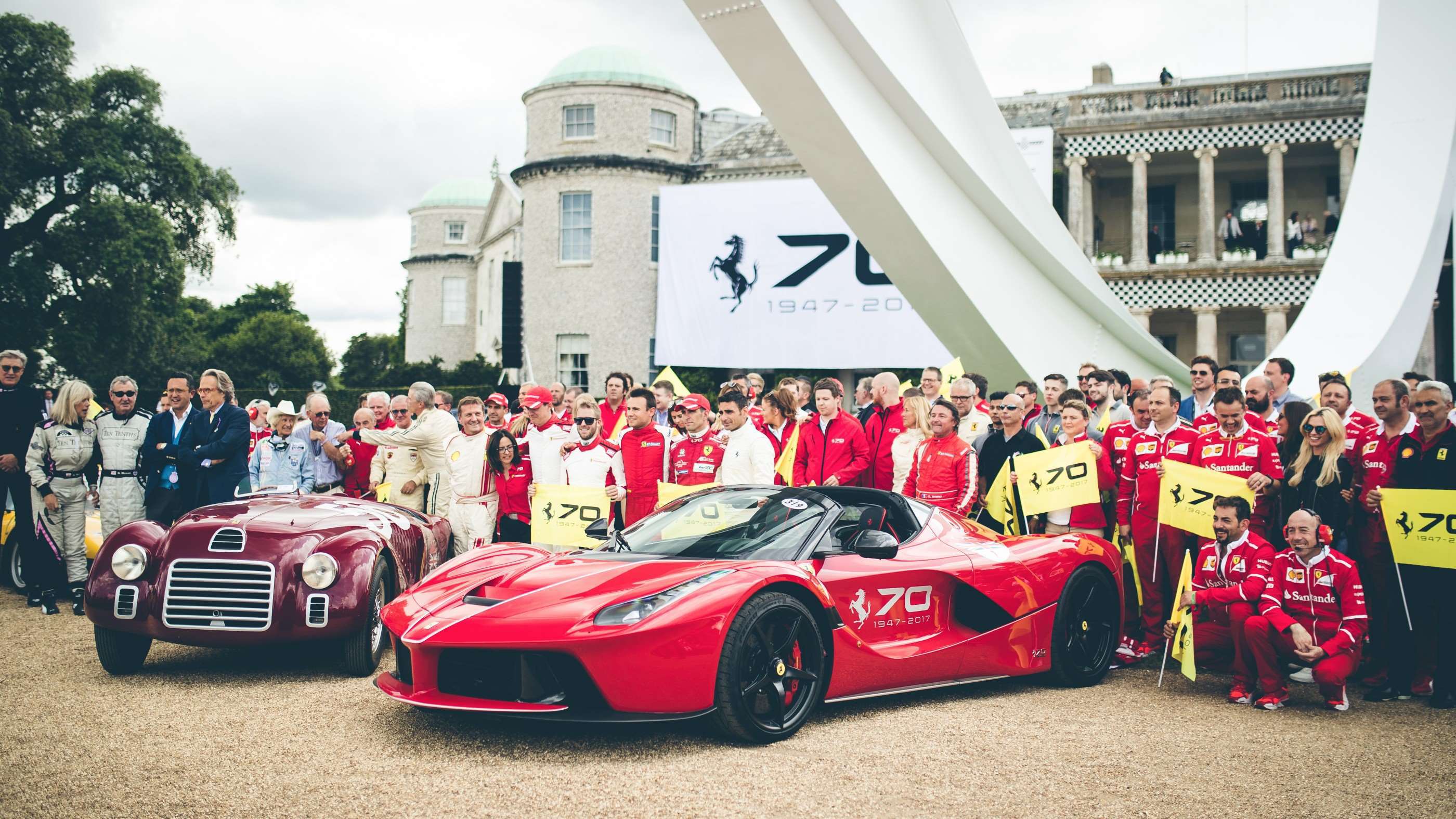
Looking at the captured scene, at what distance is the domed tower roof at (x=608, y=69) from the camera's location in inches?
1416

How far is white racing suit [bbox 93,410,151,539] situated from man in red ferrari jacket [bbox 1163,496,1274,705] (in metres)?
8.14

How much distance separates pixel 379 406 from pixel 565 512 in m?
2.63

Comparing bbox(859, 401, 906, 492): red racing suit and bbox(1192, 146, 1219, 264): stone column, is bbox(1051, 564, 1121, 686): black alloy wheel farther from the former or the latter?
bbox(1192, 146, 1219, 264): stone column

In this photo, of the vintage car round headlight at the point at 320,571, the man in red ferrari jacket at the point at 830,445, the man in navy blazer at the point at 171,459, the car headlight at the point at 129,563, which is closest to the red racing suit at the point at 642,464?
the man in red ferrari jacket at the point at 830,445

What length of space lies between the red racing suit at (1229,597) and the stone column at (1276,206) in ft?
97.7

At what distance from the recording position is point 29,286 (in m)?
32.7

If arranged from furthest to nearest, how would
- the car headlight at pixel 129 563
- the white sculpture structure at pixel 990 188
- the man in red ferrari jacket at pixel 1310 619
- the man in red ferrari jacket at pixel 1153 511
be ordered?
the white sculpture structure at pixel 990 188, the man in red ferrari jacket at pixel 1153 511, the car headlight at pixel 129 563, the man in red ferrari jacket at pixel 1310 619

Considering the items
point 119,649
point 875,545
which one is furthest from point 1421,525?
point 119,649

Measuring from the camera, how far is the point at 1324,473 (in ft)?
22.5

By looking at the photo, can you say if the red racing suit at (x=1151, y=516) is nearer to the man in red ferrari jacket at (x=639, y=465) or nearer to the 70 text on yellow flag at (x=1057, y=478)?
the 70 text on yellow flag at (x=1057, y=478)

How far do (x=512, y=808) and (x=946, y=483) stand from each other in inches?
184

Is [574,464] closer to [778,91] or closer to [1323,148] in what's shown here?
[778,91]

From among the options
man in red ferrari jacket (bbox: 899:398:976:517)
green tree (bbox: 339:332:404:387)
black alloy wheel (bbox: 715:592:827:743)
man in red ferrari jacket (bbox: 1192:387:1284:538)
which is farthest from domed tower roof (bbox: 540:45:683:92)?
green tree (bbox: 339:332:404:387)

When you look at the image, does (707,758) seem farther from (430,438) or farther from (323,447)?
(323,447)
